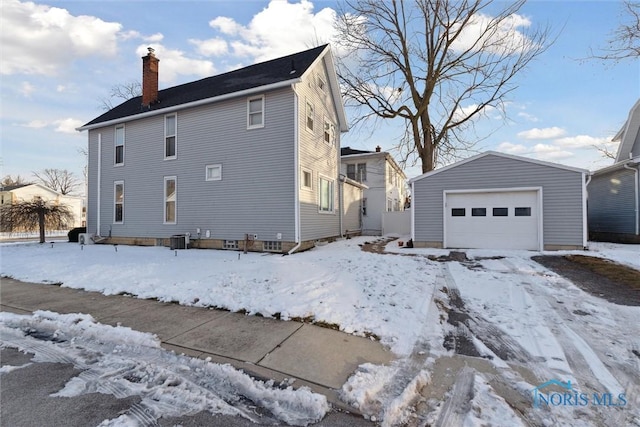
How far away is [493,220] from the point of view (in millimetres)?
10953

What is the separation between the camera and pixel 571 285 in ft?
19.7

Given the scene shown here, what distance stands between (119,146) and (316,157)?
1005 centimetres

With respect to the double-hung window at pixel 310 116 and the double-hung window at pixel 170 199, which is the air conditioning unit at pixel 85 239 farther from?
the double-hung window at pixel 310 116

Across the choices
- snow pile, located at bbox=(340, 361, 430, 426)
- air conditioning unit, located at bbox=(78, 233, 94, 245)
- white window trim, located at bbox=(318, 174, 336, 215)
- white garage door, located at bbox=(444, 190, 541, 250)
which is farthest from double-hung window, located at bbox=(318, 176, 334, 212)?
air conditioning unit, located at bbox=(78, 233, 94, 245)

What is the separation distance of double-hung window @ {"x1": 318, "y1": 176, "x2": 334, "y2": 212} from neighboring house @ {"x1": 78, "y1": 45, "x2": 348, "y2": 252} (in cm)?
5

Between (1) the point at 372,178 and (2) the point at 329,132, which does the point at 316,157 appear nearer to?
(2) the point at 329,132

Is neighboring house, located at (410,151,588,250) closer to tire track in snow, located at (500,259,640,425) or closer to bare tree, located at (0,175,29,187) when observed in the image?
tire track in snow, located at (500,259,640,425)

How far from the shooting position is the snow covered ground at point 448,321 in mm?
2490

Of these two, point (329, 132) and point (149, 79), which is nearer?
point (149, 79)

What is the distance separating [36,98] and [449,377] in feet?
59.0

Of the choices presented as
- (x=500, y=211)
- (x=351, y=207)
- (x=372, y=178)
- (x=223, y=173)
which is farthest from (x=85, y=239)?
(x=500, y=211)

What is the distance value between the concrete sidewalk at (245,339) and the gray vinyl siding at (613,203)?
15.7 metres

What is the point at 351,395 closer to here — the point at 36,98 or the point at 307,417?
the point at 307,417

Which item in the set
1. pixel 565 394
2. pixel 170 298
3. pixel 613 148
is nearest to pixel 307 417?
pixel 565 394
